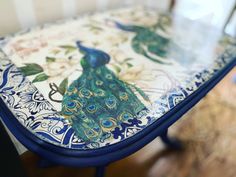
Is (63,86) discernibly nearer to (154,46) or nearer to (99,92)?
(99,92)

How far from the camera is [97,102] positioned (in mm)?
651

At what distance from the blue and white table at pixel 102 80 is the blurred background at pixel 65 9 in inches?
3.3

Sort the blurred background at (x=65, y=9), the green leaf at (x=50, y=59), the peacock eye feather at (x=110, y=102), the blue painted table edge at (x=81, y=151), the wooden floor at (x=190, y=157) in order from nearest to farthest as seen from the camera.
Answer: the blue painted table edge at (x=81, y=151) → the peacock eye feather at (x=110, y=102) → the green leaf at (x=50, y=59) → the blurred background at (x=65, y=9) → the wooden floor at (x=190, y=157)

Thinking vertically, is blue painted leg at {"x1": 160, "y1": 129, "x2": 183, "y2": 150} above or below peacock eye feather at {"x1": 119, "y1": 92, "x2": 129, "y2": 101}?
below

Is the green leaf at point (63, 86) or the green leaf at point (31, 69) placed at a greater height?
the green leaf at point (31, 69)

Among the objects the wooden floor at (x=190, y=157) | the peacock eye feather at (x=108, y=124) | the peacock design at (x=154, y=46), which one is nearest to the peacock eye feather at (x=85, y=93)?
the peacock eye feather at (x=108, y=124)

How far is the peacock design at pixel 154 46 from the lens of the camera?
33.5 inches

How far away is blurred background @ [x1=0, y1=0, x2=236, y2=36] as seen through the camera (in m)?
0.92

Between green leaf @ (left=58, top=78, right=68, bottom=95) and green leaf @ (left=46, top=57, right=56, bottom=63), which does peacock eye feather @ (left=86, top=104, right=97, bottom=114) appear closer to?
green leaf @ (left=58, top=78, right=68, bottom=95)

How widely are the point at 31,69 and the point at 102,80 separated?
0.75ft

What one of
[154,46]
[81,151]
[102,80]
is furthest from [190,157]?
[81,151]

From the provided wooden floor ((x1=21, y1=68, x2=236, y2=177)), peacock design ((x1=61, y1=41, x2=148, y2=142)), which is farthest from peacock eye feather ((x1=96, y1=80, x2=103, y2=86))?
wooden floor ((x1=21, y1=68, x2=236, y2=177))

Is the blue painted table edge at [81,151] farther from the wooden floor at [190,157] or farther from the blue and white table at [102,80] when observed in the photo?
the wooden floor at [190,157]

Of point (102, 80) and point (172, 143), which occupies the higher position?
point (102, 80)
